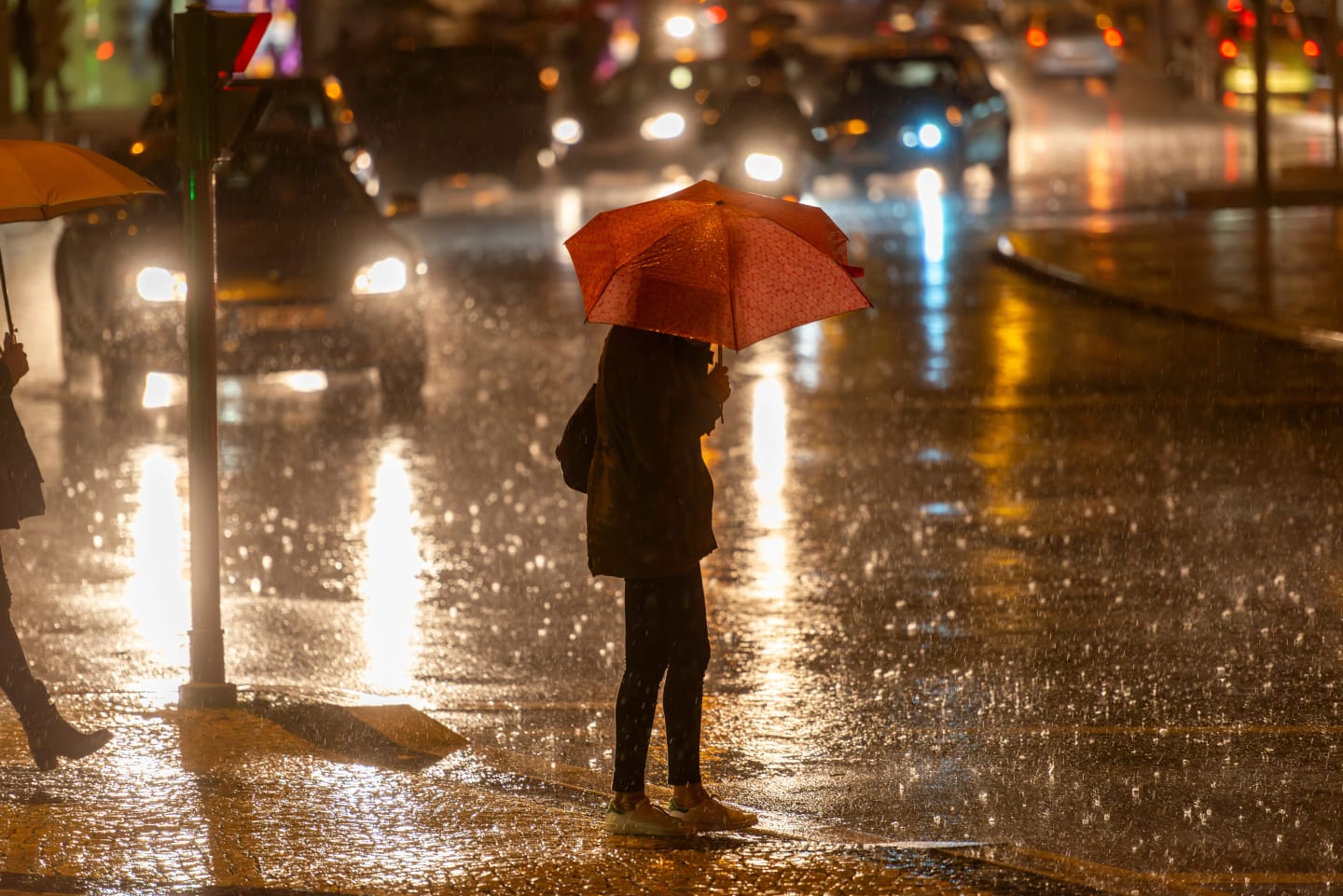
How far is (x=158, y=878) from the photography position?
4.98 m

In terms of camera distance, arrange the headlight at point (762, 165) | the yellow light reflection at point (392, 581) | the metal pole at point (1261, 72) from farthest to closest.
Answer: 1. the headlight at point (762, 165)
2. the metal pole at point (1261, 72)
3. the yellow light reflection at point (392, 581)

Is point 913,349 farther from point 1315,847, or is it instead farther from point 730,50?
point 730,50

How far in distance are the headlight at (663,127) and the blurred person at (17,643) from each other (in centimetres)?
2596

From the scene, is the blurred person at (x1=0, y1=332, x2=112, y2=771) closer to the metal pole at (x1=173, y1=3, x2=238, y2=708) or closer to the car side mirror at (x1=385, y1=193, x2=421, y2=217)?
the metal pole at (x1=173, y1=3, x2=238, y2=708)

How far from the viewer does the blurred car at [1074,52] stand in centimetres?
5703

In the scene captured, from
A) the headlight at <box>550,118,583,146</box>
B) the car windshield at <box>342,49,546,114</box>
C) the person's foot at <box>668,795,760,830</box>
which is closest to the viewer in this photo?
the person's foot at <box>668,795,760,830</box>

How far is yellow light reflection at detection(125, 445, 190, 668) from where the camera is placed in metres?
8.08

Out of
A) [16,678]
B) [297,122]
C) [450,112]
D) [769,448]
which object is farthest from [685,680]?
[450,112]

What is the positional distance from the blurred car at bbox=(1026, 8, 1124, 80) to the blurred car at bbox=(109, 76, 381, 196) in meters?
38.3

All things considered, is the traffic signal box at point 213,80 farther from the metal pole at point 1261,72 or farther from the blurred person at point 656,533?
the metal pole at point 1261,72

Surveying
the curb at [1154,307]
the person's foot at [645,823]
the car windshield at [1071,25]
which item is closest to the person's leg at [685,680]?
the person's foot at [645,823]

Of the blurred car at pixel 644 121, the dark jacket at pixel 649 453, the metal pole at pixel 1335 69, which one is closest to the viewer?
the dark jacket at pixel 649 453

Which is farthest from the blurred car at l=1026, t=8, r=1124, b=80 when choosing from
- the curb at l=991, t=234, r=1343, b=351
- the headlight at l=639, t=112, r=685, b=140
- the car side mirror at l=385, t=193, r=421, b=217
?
the car side mirror at l=385, t=193, r=421, b=217

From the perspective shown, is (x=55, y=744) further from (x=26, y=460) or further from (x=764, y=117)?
(x=764, y=117)
